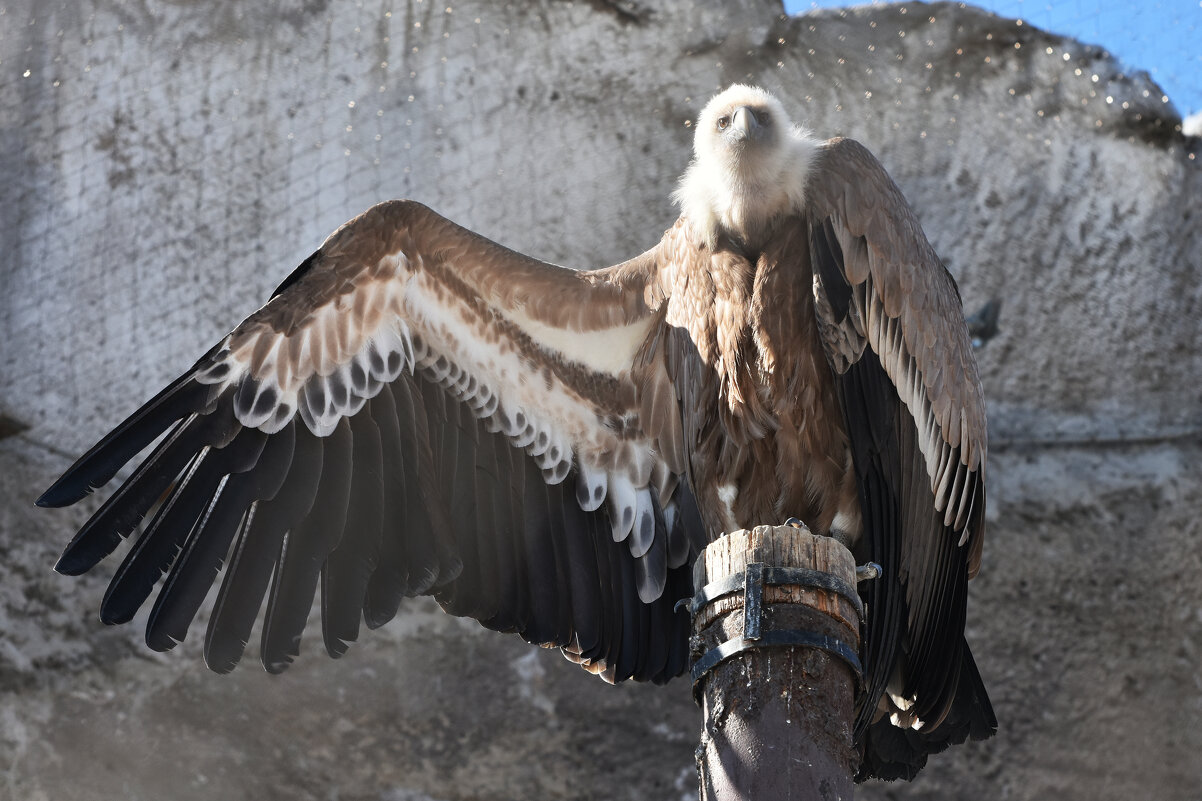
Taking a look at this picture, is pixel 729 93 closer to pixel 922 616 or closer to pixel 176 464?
pixel 922 616

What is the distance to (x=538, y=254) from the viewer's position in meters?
6.93

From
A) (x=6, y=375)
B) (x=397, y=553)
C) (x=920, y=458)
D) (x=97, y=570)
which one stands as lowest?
(x=97, y=570)

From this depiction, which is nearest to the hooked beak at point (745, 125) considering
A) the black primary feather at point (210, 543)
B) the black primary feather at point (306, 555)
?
the black primary feather at point (306, 555)

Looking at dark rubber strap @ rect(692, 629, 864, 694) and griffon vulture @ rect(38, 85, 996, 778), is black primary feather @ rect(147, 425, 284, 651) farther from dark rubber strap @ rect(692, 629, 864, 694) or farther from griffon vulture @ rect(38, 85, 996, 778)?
dark rubber strap @ rect(692, 629, 864, 694)

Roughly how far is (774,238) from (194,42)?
13.5 ft

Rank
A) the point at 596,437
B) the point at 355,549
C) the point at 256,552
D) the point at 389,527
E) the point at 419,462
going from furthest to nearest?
the point at 596,437 → the point at 419,462 → the point at 389,527 → the point at 355,549 → the point at 256,552

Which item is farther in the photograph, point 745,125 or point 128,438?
point 745,125

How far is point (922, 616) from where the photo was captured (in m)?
3.94

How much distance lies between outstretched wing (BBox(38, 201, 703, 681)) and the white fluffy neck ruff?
1.14ft

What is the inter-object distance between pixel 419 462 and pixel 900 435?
1431 millimetres

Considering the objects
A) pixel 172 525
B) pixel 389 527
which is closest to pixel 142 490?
pixel 172 525

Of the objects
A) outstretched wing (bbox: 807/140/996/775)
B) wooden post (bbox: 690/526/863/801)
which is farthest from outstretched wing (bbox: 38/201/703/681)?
wooden post (bbox: 690/526/863/801)

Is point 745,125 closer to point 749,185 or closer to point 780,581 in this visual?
point 749,185

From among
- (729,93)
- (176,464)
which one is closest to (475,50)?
(729,93)
